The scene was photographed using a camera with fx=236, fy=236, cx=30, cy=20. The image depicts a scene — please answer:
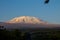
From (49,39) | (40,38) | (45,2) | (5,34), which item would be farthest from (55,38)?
(45,2)

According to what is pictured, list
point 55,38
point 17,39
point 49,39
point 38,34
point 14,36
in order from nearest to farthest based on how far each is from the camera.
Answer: point 38,34, point 49,39, point 55,38, point 17,39, point 14,36

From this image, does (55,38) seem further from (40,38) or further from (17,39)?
(17,39)

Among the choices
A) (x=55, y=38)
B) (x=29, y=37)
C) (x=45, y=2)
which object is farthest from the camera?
(x=55, y=38)

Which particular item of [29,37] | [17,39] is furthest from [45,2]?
[17,39]

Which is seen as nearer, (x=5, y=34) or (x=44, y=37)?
(x=44, y=37)

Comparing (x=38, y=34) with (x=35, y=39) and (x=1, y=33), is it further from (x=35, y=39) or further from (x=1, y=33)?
(x=1, y=33)

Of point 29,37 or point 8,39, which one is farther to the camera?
point 8,39

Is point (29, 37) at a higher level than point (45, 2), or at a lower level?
lower

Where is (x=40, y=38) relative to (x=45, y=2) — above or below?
below

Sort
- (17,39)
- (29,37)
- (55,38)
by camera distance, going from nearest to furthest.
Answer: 1. (29,37)
2. (55,38)
3. (17,39)
